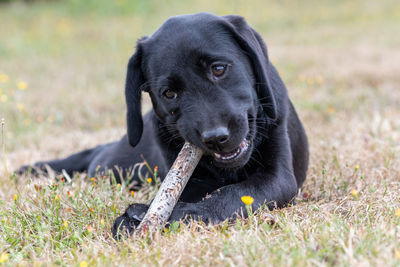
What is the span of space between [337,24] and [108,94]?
27.2ft

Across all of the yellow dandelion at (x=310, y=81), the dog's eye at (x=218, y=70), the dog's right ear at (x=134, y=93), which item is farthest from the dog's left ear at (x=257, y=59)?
the yellow dandelion at (x=310, y=81)

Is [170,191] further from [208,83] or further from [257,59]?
[257,59]

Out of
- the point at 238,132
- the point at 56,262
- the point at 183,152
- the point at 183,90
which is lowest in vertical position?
the point at 56,262

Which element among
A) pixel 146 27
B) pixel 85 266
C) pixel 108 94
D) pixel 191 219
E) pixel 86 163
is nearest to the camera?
pixel 85 266

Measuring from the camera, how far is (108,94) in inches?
283

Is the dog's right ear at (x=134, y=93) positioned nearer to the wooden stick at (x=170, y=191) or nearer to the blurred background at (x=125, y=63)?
the wooden stick at (x=170, y=191)

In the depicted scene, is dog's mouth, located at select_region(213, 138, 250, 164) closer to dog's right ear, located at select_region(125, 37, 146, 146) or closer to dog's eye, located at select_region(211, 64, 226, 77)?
dog's eye, located at select_region(211, 64, 226, 77)

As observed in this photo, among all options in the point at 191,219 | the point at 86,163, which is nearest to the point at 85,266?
the point at 191,219

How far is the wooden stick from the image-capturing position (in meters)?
2.18

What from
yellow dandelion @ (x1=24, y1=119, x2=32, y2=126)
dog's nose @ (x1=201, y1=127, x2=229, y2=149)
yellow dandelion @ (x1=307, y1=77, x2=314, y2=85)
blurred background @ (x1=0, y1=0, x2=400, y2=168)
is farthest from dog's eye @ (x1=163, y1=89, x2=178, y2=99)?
yellow dandelion @ (x1=307, y1=77, x2=314, y2=85)

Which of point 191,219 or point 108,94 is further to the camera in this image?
point 108,94

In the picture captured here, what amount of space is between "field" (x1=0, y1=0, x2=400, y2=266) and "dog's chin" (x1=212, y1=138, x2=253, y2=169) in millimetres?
311

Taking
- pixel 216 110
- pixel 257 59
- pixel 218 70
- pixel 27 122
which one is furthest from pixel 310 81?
pixel 216 110

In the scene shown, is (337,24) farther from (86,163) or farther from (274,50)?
(86,163)
